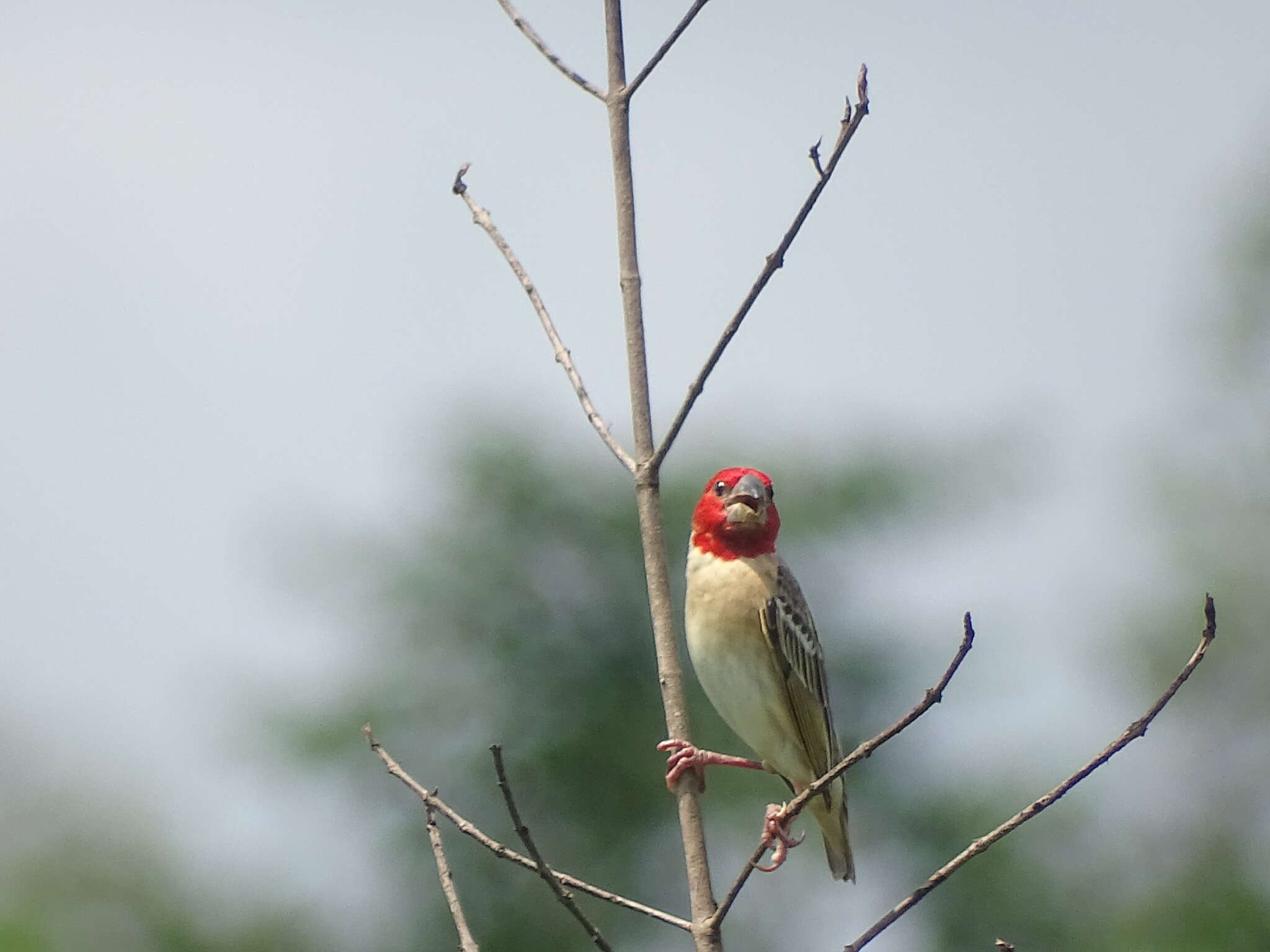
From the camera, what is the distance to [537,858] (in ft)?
9.90

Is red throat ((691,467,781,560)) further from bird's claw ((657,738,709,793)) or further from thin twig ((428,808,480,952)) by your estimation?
thin twig ((428,808,480,952))

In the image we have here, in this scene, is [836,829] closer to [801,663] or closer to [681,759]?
[801,663]

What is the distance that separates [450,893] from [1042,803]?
3.88ft

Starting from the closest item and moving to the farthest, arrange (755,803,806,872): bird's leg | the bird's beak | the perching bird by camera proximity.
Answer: (755,803,806,872): bird's leg < the bird's beak < the perching bird

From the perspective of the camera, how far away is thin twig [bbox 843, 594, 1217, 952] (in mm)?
2895

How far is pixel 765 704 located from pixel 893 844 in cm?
1623

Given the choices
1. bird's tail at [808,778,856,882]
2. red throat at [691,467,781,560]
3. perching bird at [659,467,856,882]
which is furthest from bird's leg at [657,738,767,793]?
red throat at [691,467,781,560]

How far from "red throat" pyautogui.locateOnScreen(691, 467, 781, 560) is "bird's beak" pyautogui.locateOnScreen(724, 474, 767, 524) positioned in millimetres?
39

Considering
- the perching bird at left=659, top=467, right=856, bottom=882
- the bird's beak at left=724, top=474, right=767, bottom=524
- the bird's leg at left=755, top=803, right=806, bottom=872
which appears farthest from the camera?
the perching bird at left=659, top=467, right=856, bottom=882

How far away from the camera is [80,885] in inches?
846

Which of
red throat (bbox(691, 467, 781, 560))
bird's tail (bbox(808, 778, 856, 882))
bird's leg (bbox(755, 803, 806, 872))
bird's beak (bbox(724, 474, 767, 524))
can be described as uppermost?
bird's beak (bbox(724, 474, 767, 524))

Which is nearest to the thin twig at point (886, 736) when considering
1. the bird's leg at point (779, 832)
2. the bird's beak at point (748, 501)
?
the bird's leg at point (779, 832)

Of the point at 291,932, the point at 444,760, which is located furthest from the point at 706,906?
the point at 291,932

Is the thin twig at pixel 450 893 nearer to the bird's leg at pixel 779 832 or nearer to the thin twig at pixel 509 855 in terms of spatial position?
the thin twig at pixel 509 855
